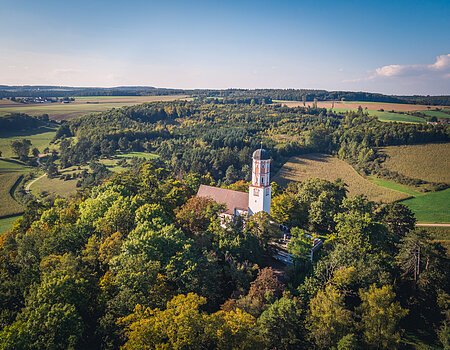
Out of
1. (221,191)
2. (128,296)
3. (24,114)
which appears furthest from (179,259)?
(24,114)

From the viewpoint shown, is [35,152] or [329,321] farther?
[35,152]

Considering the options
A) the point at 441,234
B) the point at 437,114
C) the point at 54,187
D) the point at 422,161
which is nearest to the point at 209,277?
the point at 441,234

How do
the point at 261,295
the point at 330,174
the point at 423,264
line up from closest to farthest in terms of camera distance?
the point at 261,295
the point at 423,264
the point at 330,174

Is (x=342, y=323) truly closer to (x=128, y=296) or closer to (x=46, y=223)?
(x=128, y=296)

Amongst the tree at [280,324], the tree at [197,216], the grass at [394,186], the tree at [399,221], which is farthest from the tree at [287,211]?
the grass at [394,186]

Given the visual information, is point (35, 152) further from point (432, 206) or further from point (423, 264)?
point (432, 206)

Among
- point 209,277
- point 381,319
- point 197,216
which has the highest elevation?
point 197,216

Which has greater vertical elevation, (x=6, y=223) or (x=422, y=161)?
(x=422, y=161)
